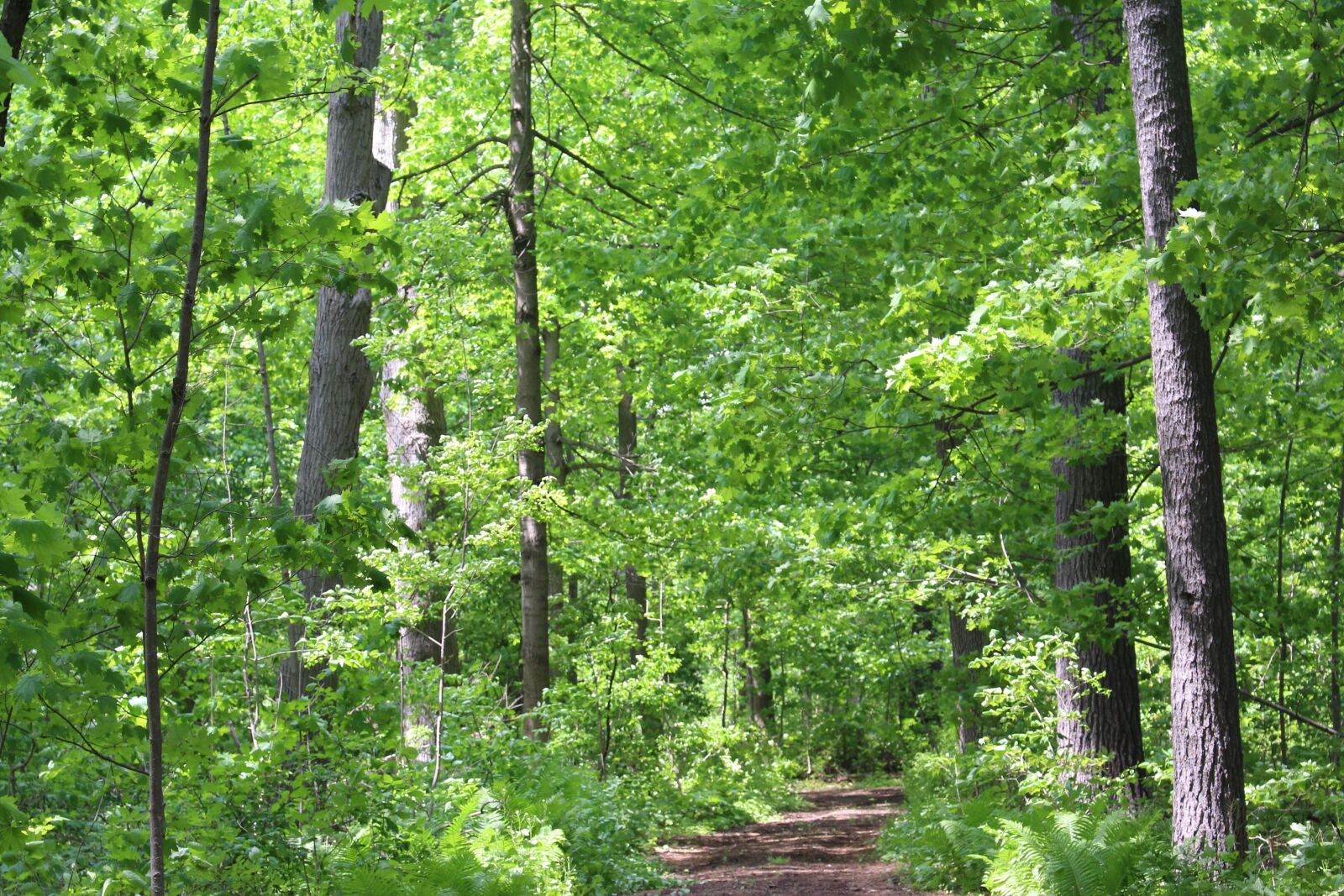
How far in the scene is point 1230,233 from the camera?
17.5ft

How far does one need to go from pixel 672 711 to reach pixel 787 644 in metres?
2.90

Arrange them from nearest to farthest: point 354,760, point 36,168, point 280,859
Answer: point 36,168 < point 280,859 < point 354,760

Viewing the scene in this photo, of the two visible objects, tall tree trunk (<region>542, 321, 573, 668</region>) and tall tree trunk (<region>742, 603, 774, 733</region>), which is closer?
tall tree trunk (<region>542, 321, 573, 668</region>)

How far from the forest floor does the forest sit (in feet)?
0.52

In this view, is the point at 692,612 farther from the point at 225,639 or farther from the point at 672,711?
the point at 225,639

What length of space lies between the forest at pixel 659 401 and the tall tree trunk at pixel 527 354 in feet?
0.16

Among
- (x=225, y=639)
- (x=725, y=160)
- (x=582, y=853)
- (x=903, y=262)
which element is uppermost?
(x=725, y=160)

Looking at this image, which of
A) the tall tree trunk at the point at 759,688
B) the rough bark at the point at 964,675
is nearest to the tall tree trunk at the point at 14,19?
the rough bark at the point at 964,675

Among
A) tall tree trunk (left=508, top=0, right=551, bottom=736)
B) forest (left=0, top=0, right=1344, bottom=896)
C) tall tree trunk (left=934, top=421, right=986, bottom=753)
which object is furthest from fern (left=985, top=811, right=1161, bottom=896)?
tall tree trunk (left=934, top=421, right=986, bottom=753)

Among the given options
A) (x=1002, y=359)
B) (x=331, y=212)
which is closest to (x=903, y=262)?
(x=1002, y=359)

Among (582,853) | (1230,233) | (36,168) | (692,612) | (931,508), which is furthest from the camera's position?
(692,612)

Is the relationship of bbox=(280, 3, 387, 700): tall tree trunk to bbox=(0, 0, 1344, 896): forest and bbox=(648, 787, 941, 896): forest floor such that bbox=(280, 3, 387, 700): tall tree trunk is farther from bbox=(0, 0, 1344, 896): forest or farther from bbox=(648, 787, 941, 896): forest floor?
bbox=(648, 787, 941, 896): forest floor

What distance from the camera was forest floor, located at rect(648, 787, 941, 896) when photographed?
9805 mm

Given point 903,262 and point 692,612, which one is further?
point 692,612
